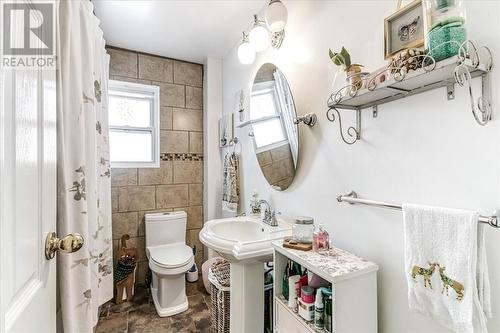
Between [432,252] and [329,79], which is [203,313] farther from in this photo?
[329,79]

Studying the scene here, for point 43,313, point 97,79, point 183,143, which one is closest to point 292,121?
point 97,79

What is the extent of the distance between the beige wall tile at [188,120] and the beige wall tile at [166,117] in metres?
0.05

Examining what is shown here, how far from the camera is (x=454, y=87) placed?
81 centimetres

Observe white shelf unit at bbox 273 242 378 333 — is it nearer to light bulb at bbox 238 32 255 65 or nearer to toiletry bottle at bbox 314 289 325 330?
toiletry bottle at bbox 314 289 325 330

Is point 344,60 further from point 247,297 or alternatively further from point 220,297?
point 220,297

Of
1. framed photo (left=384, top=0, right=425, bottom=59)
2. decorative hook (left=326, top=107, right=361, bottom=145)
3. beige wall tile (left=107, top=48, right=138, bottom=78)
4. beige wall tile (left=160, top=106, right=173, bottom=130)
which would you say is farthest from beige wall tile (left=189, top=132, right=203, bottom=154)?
framed photo (left=384, top=0, right=425, bottom=59)

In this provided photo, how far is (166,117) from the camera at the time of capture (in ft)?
9.00

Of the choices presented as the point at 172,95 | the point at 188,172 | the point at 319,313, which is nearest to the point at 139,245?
the point at 188,172

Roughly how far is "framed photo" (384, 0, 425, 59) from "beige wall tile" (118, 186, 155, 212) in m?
2.45

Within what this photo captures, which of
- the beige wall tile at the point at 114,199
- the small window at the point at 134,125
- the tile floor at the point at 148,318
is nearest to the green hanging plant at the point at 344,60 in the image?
the tile floor at the point at 148,318

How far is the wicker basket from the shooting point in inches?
65.3

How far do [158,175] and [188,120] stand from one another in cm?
70

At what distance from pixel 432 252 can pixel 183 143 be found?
8.20 ft

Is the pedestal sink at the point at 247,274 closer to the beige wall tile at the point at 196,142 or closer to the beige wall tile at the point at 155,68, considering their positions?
the beige wall tile at the point at 196,142
